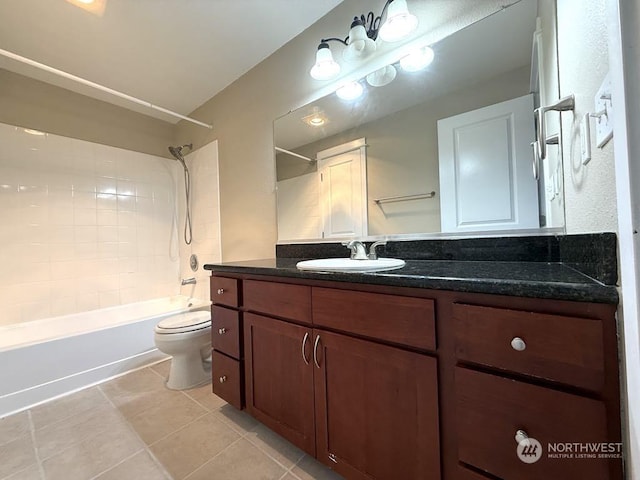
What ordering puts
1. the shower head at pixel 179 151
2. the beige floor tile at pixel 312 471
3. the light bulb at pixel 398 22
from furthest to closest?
the shower head at pixel 179 151 → the light bulb at pixel 398 22 → the beige floor tile at pixel 312 471

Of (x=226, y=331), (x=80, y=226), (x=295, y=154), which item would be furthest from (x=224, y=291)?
(x=80, y=226)

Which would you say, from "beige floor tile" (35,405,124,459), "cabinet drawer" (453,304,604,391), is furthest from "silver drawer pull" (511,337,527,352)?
"beige floor tile" (35,405,124,459)

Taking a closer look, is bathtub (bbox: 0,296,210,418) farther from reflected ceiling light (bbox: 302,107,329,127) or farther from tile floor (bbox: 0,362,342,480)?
reflected ceiling light (bbox: 302,107,329,127)

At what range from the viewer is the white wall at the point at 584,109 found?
0.56 meters

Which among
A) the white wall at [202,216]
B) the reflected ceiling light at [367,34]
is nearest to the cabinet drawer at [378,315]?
the reflected ceiling light at [367,34]

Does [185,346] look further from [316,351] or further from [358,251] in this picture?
[358,251]

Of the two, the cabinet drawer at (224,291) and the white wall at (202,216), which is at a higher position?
the white wall at (202,216)

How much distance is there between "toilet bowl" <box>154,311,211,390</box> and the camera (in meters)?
1.75

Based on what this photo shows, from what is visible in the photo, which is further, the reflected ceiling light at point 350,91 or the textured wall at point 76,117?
the textured wall at point 76,117

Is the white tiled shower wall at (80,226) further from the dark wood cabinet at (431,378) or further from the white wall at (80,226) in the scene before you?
the dark wood cabinet at (431,378)

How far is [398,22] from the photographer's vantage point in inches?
50.8

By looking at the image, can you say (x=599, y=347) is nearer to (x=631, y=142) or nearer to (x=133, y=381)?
(x=631, y=142)

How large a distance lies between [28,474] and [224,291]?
1.07m

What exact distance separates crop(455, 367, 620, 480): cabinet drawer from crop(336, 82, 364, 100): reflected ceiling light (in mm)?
1485
